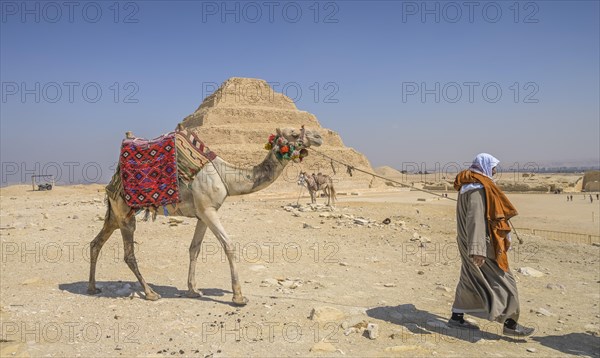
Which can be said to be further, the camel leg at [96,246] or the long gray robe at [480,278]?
the camel leg at [96,246]

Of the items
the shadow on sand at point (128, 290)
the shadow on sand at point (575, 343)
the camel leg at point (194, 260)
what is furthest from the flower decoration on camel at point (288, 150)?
the shadow on sand at point (575, 343)

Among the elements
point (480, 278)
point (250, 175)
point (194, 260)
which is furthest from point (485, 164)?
point (194, 260)

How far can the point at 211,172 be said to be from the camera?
231 inches

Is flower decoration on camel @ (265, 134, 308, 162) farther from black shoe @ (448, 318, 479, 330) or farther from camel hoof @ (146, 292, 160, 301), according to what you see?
black shoe @ (448, 318, 479, 330)

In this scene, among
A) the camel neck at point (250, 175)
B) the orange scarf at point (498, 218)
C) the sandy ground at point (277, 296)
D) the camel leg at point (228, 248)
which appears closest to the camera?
the sandy ground at point (277, 296)

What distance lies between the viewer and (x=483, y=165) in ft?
17.4

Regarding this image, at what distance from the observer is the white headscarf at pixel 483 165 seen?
5.26 m

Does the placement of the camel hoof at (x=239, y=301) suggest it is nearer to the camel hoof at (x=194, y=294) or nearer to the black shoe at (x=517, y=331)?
the camel hoof at (x=194, y=294)

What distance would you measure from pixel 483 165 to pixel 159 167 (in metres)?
4.07

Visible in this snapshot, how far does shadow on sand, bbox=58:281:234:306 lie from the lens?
6.13m

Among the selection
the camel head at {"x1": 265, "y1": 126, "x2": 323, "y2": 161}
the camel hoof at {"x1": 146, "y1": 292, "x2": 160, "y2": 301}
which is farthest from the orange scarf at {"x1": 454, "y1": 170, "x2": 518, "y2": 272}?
the camel hoof at {"x1": 146, "y1": 292, "x2": 160, "y2": 301}

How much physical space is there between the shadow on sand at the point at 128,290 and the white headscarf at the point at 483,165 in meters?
3.30

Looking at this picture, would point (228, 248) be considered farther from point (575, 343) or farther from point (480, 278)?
point (575, 343)

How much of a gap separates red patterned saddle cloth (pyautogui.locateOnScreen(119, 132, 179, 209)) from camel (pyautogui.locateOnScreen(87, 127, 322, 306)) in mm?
185
